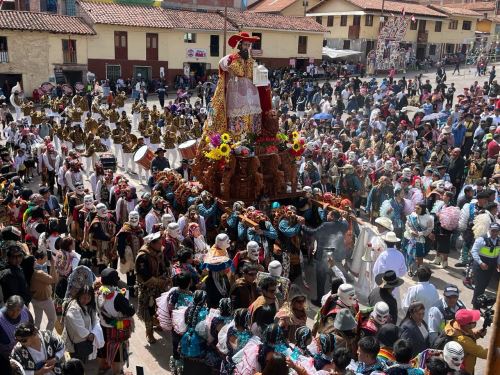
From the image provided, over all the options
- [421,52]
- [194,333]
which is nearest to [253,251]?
[194,333]

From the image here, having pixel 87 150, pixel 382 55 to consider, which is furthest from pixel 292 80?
pixel 87 150

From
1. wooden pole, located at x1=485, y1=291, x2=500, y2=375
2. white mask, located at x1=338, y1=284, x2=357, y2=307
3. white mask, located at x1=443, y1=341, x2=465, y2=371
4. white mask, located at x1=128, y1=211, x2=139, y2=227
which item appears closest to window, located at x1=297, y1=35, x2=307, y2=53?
white mask, located at x1=128, y1=211, x2=139, y2=227

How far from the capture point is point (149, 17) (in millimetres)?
35750

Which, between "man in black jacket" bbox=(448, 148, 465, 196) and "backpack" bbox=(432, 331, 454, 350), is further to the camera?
"man in black jacket" bbox=(448, 148, 465, 196)

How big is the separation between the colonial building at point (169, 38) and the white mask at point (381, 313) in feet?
103

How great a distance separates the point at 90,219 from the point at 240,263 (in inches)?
119

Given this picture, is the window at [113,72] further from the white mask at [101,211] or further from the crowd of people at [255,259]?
the white mask at [101,211]

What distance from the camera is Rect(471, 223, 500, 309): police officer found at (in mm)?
8508

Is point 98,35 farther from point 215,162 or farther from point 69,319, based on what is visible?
point 69,319

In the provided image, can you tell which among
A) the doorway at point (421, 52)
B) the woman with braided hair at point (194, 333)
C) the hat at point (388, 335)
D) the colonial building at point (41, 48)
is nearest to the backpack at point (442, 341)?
the hat at point (388, 335)

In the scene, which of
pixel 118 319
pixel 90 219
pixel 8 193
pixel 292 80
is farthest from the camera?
pixel 292 80

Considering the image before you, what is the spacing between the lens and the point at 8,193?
9.65 m

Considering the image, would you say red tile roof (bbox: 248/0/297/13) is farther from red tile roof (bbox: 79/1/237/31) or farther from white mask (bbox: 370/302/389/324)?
white mask (bbox: 370/302/389/324)

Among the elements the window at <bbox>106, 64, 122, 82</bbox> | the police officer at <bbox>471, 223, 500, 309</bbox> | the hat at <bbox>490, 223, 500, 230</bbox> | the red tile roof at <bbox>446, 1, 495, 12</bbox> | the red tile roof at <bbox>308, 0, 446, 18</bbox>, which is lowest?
the police officer at <bbox>471, 223, 500, 309</bbox>
